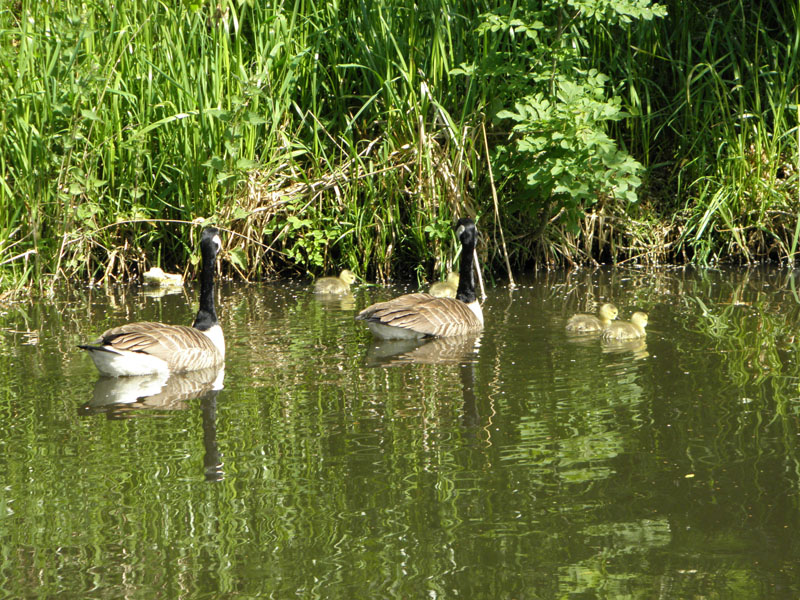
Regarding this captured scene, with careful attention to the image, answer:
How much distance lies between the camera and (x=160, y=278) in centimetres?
1191

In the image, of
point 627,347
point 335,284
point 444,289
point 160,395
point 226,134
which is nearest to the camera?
point 160,395

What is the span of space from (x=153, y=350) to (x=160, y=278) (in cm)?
404

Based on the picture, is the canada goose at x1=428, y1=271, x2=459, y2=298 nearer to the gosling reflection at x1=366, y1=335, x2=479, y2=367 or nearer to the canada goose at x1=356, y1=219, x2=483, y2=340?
the canada goose at x1=356, y1=219, x2=483, y2=340

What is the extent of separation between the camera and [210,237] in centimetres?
922

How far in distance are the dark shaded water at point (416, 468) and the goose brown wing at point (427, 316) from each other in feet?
0.60

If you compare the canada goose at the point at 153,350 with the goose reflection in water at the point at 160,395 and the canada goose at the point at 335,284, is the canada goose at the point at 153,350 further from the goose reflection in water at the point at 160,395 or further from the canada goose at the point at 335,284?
the canada goose at the point at 335,284

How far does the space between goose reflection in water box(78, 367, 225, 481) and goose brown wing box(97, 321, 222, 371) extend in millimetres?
118

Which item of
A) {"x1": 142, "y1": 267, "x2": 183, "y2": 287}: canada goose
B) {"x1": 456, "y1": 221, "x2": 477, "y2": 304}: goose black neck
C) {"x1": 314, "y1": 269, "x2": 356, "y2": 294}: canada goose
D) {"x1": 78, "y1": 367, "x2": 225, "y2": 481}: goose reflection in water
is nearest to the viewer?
{"x1": 78, "y1": 367, "x2": 225, "y2": 481}: goose reflection in water

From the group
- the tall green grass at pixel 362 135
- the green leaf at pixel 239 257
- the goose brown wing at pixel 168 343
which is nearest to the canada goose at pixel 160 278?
the tall green grass at pixel 362 135

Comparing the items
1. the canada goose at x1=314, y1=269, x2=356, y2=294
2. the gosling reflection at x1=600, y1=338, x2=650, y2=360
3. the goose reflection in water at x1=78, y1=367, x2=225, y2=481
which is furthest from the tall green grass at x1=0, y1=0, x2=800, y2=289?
the goose reflection in water at x1=78, y1=367, x2=225, y2=481

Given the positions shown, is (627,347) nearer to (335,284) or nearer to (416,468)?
(416,468)

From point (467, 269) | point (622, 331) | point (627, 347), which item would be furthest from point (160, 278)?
point (627, 347)

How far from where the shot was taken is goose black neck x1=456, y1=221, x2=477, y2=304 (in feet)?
32.9

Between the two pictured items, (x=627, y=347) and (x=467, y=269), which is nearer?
(x=627, y=347)
